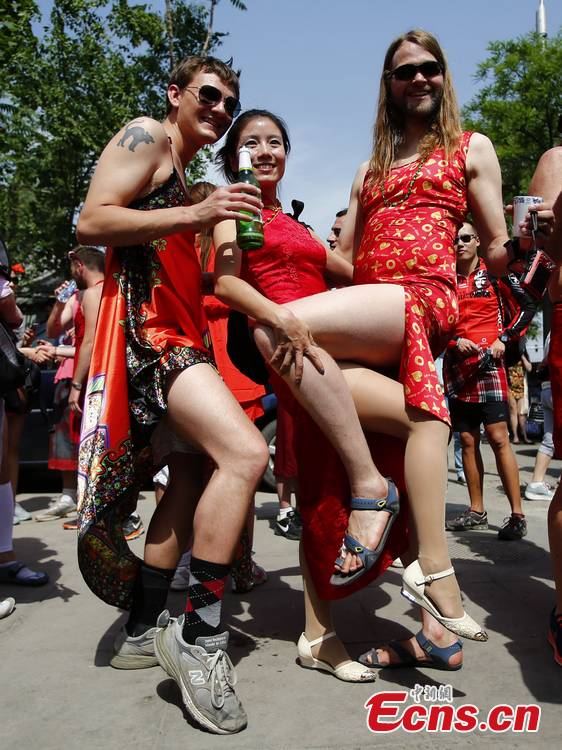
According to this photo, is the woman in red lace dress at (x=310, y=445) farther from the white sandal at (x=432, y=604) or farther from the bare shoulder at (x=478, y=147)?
the bare shoulder at (x=478, y=147)

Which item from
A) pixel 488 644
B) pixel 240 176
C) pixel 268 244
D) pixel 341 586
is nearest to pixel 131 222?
pixel 240 176

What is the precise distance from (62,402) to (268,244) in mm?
4086

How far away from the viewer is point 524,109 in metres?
19.9

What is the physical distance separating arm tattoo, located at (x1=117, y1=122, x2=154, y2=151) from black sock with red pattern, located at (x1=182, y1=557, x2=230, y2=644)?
4.75 ft

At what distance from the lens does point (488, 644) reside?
275 cm

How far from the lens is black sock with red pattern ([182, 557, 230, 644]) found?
226cm

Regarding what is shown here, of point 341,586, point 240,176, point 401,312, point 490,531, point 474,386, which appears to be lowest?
point 490,531

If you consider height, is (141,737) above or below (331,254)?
below

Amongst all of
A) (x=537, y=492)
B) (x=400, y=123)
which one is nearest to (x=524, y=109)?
(x=537, y=492)

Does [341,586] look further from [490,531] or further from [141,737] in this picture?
A: [490,531]

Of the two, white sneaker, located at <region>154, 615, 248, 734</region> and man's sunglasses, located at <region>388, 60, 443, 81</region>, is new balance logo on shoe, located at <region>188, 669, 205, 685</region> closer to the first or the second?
white sneaker, located at <region>154, 615, 248, 734</region>

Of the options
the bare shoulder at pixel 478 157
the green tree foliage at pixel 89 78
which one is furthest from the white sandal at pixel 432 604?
the green tree foliage at pixel 89 78

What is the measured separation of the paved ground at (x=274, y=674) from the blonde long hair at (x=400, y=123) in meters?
1.88

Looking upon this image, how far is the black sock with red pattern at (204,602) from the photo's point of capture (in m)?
2.26
